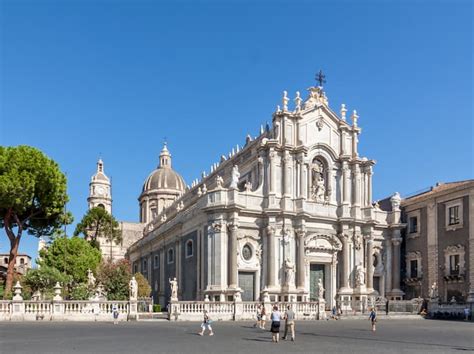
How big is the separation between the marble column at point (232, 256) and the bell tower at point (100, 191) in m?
52.5

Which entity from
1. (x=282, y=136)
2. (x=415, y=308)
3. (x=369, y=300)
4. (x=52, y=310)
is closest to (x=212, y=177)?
(x=282, y=136)

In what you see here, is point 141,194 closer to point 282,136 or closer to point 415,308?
point 282,136

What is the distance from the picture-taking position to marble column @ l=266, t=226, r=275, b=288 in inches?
1769

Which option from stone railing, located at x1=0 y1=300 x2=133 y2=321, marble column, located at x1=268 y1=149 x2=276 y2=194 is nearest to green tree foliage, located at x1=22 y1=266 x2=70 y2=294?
stone railing, located at x1=0 y1=300 x2=133 y2=321

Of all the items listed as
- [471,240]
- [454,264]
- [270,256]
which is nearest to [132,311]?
[270,256]

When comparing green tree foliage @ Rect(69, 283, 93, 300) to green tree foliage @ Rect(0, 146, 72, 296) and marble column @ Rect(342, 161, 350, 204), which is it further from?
marble column @ Rect(342, 161, 350, 204)

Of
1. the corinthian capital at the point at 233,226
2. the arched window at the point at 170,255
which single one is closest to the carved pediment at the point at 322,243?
the corinthian capital at the point at 233,226

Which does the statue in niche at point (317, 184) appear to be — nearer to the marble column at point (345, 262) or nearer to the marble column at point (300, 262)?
the marble column at point (345, 262)

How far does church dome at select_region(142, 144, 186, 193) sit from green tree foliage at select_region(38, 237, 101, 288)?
1476 inches

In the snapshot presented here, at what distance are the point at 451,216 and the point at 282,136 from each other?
14.6 meters

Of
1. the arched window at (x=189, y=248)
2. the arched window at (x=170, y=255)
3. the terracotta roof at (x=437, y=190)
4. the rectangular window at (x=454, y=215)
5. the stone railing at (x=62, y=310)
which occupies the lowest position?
the stone railing at (x=62, y=310)

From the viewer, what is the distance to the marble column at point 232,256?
43.4m

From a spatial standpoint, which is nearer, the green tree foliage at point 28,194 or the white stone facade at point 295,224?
the green tree foliage at point 28,194

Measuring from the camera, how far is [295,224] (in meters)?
46.9
